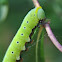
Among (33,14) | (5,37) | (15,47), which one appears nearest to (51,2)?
(33,14)

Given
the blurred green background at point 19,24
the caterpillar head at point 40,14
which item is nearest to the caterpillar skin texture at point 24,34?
the caterpillar head at point 40,14

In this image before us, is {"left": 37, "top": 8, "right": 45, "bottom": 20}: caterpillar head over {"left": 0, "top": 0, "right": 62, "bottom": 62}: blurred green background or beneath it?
beneath

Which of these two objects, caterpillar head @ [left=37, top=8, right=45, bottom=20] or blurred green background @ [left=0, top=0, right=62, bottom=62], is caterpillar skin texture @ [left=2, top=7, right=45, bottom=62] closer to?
caterpillar head @ [left=37, top=8, right=45, bottom=20]

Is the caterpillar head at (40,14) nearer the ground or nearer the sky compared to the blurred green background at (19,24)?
nearer the ground

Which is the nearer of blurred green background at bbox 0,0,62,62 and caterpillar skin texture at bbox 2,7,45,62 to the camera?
A: caterpillar skin texture at bbox 2,7,45,62

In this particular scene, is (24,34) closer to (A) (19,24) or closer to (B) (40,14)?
(B) (40,14)

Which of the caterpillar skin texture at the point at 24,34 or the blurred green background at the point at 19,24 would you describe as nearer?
the caterpillar skin texture at the point at 24,34

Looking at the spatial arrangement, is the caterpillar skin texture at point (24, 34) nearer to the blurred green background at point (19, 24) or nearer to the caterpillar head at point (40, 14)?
the caterpillar head at point (40, 14)

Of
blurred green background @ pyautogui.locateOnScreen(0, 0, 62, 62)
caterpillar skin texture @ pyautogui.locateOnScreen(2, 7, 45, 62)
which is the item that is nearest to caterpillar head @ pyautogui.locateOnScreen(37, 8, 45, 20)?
caterpillar skin texture @ pyautogui.locateOnScreen(2, 7, 45, 62)

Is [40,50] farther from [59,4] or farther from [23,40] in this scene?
[59,4]
